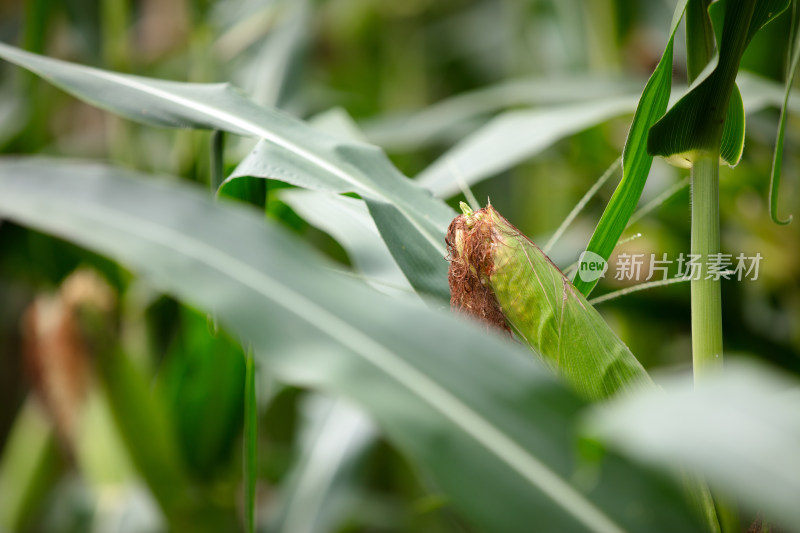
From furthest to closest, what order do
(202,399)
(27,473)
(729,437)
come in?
(27,473)
(202,399)
(729,437)

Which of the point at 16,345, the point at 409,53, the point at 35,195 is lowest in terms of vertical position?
the point at 16,345

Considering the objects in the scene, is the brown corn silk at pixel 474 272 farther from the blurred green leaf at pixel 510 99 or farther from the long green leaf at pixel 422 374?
the blurred green leaf at pixel 510 99

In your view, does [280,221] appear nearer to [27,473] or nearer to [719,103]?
[719,103]

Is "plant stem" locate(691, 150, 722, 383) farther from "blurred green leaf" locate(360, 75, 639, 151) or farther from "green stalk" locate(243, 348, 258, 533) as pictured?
"blurred green leaf" locate(360, 75, 639, 151)

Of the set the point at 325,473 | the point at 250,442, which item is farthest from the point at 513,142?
the point at 325,473

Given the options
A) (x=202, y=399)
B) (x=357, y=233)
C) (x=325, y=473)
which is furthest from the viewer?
(x=325, y=473)

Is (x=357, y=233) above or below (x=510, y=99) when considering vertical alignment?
below

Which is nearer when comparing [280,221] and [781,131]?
[781,131]

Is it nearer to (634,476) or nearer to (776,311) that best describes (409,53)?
(776,311)

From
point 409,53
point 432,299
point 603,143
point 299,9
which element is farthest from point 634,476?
point 409,53
